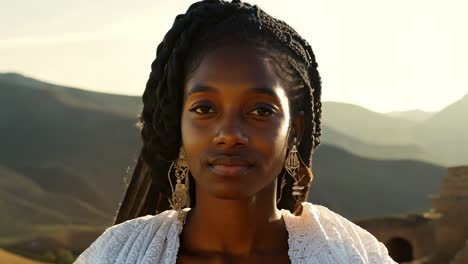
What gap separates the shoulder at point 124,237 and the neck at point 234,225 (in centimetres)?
10

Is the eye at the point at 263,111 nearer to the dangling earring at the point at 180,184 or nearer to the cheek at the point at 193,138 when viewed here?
the cheek at the point at 193,138

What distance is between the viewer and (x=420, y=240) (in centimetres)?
2445

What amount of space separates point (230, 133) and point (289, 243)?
0.55 metres

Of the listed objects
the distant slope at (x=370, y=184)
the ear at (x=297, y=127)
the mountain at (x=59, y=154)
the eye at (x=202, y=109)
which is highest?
the eye at (x=202, y=109)

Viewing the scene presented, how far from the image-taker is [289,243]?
9.13 feet

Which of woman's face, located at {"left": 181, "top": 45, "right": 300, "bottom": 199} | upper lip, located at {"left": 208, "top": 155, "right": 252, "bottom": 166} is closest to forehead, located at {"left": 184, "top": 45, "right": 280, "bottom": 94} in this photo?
woman's face, located at {"left": 181, "top": 45, "right": 300, "bottom": 199}

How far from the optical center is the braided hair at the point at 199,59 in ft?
8.73

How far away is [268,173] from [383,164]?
55.4 m

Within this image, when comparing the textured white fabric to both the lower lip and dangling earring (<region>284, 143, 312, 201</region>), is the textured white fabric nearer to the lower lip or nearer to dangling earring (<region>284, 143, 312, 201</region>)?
dangling earring (<region>284, 143, 312, 201</region>)

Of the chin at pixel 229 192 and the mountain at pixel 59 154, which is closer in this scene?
the chin at pixel 229 192

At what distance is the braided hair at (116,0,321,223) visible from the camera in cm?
266

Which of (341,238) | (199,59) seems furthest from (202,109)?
(341,238)

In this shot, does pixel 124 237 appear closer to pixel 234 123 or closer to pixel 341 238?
pixel 234 123

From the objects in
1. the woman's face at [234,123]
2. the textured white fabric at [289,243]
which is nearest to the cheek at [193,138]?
the woman's face at [234,123]
